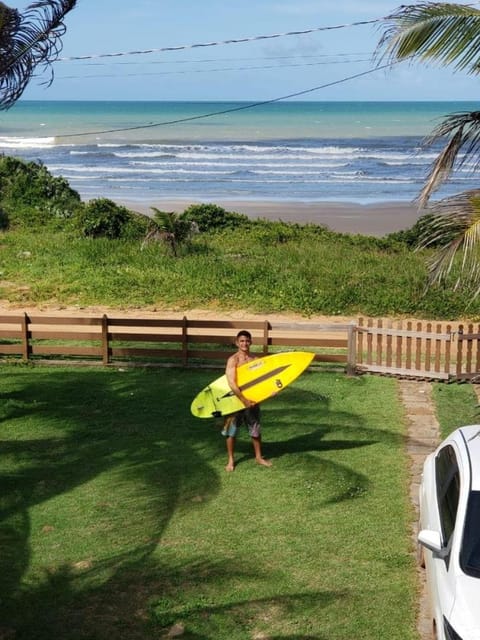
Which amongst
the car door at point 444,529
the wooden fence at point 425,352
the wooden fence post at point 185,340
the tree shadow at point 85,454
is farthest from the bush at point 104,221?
the car door at point 444,529

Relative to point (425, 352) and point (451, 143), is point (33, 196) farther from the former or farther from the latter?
point (451, 143)

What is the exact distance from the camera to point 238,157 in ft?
249

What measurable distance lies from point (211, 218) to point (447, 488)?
81.8 feet

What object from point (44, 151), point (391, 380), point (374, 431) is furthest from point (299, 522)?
point (44, 151)

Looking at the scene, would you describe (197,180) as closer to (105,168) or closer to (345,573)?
(105,168)

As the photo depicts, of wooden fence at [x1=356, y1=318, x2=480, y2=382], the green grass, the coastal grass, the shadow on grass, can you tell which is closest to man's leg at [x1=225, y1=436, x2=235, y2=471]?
the shadow on grass

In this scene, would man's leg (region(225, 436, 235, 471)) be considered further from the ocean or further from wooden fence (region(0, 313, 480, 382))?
the ocean

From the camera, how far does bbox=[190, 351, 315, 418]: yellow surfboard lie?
11211 millimetres

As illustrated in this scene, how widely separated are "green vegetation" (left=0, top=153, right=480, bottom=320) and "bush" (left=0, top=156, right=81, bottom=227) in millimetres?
130

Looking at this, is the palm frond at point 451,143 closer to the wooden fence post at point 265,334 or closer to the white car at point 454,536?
the white car at point 454,536

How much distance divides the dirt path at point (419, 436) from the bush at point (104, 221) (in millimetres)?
15570

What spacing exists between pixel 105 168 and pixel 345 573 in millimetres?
63206

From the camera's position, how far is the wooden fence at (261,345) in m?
15.7

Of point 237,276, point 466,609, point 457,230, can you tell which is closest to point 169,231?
point 237,276
